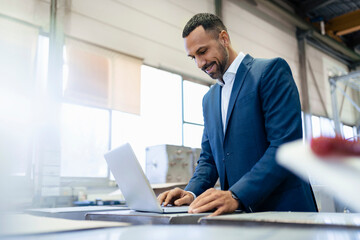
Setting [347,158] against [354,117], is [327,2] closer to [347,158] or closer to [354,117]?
[354,117]

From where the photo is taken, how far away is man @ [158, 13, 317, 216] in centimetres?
104

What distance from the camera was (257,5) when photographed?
20.7 feet

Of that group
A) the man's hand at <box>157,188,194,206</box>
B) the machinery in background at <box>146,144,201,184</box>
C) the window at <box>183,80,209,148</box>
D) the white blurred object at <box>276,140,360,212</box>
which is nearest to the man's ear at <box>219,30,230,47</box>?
the man's hand at <box>157,188,194,206</box>

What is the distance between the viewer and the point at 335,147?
230 mm

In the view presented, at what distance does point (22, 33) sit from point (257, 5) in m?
4.42

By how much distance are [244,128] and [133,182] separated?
43 centimetres

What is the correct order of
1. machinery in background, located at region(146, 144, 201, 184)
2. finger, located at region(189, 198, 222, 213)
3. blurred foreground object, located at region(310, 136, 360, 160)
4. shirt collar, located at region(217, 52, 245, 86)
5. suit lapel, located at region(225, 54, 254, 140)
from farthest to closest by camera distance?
machinery in background, located at region(146, 144, 201, 184) < shirt collar, located at region(217, 52, 245, 86) < suit lapel, located at region(225, 54, 254, 140) < finger, located at region(189, 198, 222, 213) < blurred foreground object, located at region(310, 136, 360, 160)

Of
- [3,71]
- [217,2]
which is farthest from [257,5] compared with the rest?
[3,71]

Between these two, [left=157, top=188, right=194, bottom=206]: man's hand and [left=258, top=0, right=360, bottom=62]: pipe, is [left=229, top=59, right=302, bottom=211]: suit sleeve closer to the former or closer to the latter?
[left=157, top=188, right=194, bottom=206]: man's hand

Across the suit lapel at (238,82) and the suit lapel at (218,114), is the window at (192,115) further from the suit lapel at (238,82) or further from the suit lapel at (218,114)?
the suit lapel at (238,82)

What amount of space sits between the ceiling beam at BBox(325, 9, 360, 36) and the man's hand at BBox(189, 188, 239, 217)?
649cm

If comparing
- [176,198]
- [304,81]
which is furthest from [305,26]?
[176,198]

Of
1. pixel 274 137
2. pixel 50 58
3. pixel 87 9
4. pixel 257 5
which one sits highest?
pixel 257 5

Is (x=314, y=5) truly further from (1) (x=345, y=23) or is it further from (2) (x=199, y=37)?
(2) (x=199, y=37)
